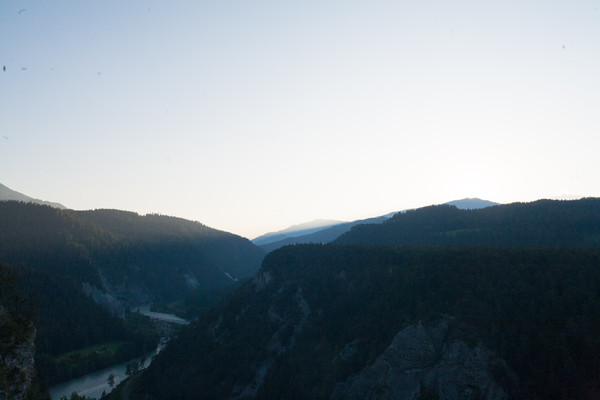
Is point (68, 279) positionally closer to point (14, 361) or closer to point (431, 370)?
point (14, 361)

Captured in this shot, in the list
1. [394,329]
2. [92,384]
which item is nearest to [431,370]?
[394,329]

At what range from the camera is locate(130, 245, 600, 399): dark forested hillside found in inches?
1734

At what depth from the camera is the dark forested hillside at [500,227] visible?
99062 mm

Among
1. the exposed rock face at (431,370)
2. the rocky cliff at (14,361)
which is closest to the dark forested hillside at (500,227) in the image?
the exposed rock face at (431,370)

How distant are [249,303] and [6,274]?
180 ft

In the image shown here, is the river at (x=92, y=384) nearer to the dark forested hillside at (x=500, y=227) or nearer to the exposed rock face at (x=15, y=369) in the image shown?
the exposed rock face at (x=15, y=369)

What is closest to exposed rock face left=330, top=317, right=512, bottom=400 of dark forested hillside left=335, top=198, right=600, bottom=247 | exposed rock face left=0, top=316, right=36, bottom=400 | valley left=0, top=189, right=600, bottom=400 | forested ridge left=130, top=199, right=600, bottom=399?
valley left=0, top=189, right=600, bottom=400

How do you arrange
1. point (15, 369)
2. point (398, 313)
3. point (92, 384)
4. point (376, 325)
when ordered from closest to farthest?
1. point (15, 369)
2. point (398, 313)
3. point (376, 325)
4. point (92, 384)

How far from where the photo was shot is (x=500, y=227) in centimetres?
11644

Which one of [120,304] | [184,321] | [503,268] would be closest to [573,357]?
[503,268]

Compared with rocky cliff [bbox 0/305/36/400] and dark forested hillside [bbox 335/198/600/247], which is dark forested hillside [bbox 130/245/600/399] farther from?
rocky cliff [bbox 0/305/36/400]

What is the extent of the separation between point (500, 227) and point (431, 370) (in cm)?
8075

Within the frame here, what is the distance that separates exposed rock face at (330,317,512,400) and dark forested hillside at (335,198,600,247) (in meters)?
50.2

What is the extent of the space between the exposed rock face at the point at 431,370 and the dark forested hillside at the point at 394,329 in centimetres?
16
